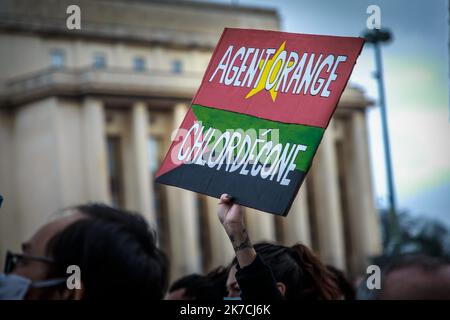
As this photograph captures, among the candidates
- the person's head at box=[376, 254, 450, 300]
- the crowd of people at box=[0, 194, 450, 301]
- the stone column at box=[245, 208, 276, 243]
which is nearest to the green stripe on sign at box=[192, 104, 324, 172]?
the crowd of people at box=[0, 194, 450, 301]

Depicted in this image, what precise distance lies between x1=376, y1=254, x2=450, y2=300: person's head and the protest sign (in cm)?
44

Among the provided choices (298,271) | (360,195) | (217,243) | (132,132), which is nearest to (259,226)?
(217,243)

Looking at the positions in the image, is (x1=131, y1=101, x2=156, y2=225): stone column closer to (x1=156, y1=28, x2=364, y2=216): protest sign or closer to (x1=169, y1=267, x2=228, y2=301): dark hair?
(x1=169, y1=267, x2=228, y2=301): dark hair

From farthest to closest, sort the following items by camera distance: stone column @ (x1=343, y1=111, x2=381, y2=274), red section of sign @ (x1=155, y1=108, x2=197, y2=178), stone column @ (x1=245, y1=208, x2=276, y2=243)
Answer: stone column @ (x1=343, y1=111, x2=381, y2=274) < stone column @ (x1=245, y1=208, x2=276, y2=243) < red section of sign @ (x1=155, y1=108, x2=197, y2=178)

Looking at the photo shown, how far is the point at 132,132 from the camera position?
5031cm

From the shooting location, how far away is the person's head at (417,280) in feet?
10.8

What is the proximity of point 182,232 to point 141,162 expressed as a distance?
397 centimetres

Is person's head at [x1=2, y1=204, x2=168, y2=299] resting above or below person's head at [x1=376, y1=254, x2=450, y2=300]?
above

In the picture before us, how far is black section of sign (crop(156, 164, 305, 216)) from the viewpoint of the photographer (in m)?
3.70

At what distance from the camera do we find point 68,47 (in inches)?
2041

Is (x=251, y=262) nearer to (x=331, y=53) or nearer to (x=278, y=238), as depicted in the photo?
(x=331, y=53)

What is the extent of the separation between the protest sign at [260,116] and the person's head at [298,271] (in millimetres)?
860

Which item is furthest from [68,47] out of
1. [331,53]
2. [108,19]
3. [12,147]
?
[331,53]

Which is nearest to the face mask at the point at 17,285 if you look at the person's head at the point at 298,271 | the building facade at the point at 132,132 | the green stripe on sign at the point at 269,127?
the green stripe on sign at the point at 269,127
